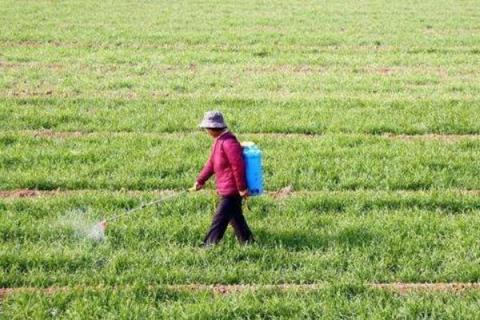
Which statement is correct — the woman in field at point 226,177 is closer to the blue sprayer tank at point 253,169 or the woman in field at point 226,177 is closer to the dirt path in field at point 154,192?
the blue sprayer tank at point 253,169

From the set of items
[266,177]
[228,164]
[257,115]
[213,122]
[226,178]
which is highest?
[213,122]

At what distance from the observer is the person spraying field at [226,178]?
6.84 m

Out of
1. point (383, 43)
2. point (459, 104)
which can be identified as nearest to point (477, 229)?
point (459, 104)

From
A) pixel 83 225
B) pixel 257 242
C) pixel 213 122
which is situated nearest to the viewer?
pixel 213 122

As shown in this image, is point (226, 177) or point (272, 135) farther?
point (272, 135)

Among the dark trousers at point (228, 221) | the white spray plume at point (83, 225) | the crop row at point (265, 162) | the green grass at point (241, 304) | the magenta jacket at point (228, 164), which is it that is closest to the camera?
the green grass at point (241, 304)

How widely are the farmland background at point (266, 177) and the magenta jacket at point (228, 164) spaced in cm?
58

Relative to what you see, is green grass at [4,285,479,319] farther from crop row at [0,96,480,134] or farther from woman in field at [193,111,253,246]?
crop row at [0,96,480,134]

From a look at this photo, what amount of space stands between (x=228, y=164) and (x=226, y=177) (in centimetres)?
13

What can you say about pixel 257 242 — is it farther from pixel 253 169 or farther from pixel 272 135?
pixel 272 135

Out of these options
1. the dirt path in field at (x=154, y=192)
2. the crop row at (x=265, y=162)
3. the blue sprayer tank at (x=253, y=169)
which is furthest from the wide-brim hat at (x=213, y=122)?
the crop row at (x=265, y=162)

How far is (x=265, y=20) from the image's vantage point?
2352 cm

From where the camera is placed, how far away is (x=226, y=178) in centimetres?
699

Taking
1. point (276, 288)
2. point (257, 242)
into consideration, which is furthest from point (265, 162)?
point (276, 288)
